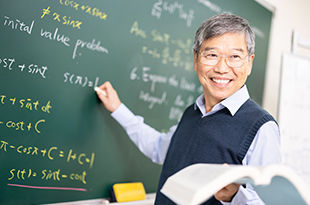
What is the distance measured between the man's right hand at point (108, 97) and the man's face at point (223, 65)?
1.51 feet

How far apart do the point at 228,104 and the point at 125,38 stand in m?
0.67

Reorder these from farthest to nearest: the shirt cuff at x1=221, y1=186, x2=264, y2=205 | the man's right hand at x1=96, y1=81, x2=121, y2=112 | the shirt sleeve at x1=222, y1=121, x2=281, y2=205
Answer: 1. the man's right hand at x1=96, y1=81, x2=121, y2=112
2. the shirt sleeve at x1=222, y1=121, x2=281, y2=205
3. the shirt cuff at x1=221, y1=186, x2=264, y2=205

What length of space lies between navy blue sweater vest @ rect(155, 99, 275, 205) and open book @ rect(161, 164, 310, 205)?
43cm

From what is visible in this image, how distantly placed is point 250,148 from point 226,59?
0.36 meters

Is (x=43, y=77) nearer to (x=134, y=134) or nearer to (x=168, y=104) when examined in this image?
(x=134, y=134)

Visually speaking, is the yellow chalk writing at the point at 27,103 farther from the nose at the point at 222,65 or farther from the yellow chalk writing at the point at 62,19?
the nose at the point at 222,65

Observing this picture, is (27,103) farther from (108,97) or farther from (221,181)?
(221,181)

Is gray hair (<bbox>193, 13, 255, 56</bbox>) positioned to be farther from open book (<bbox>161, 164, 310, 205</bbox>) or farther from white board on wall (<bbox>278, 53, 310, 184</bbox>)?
white board on wall (<bbox>278, 53, 310, 184</bbox>)

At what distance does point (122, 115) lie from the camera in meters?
1.58

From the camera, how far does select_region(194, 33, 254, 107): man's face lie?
1229mm

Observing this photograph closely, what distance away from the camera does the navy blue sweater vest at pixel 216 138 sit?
3.94 ft

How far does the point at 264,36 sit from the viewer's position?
2.63 meters

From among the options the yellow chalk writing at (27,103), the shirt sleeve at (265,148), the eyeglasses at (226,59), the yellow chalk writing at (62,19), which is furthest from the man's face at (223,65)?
the yellow chalk writing at (27,103)

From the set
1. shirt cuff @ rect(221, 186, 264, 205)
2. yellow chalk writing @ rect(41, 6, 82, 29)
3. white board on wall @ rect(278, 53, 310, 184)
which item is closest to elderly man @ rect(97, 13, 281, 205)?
shirt cuff @ rect(221, 186, 264, 205)
